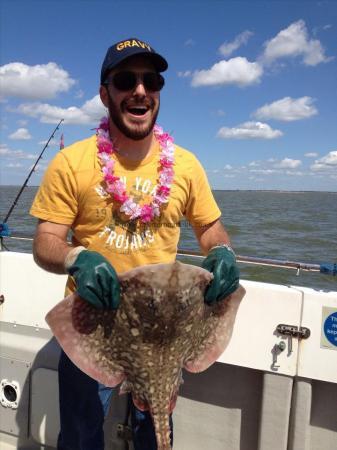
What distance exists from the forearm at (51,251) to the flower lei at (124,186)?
0.43 m

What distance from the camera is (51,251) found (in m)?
2.36

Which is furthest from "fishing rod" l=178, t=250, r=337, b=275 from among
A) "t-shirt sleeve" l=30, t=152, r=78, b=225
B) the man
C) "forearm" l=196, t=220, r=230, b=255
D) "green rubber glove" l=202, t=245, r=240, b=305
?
"t-shirt sleeve" l=30, t=152, r=78, b=225

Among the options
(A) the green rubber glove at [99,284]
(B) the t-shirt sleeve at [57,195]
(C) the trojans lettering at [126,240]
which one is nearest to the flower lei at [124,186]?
(C) the trojans lettering at [126,240]

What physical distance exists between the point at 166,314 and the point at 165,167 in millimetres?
1058

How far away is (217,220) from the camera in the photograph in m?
2.87

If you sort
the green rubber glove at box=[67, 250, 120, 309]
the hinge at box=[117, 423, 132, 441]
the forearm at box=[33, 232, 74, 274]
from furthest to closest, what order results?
the hinge at box=[117, 423, 132, 441] → the forearm at box=[33, 232, 74, 274] → the green rubber glove at box=[67, 250, 120, 309]

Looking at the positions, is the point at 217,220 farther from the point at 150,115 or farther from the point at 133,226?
the point at 150,115

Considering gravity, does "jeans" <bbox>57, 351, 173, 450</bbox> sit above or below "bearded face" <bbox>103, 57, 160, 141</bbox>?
below

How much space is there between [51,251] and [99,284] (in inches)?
23.0

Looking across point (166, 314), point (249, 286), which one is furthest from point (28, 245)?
point (166, 314)

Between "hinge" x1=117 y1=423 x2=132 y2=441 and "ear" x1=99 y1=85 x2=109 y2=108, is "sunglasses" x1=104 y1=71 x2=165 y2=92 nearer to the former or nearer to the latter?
"ear" x1=99 y1=85 x2=109 y2=108

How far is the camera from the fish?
6.25ft

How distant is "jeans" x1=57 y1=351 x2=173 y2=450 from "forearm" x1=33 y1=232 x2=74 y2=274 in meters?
0.67

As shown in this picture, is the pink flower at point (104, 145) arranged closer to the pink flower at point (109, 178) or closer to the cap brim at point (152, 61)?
the pink flower at point (109, 178)
